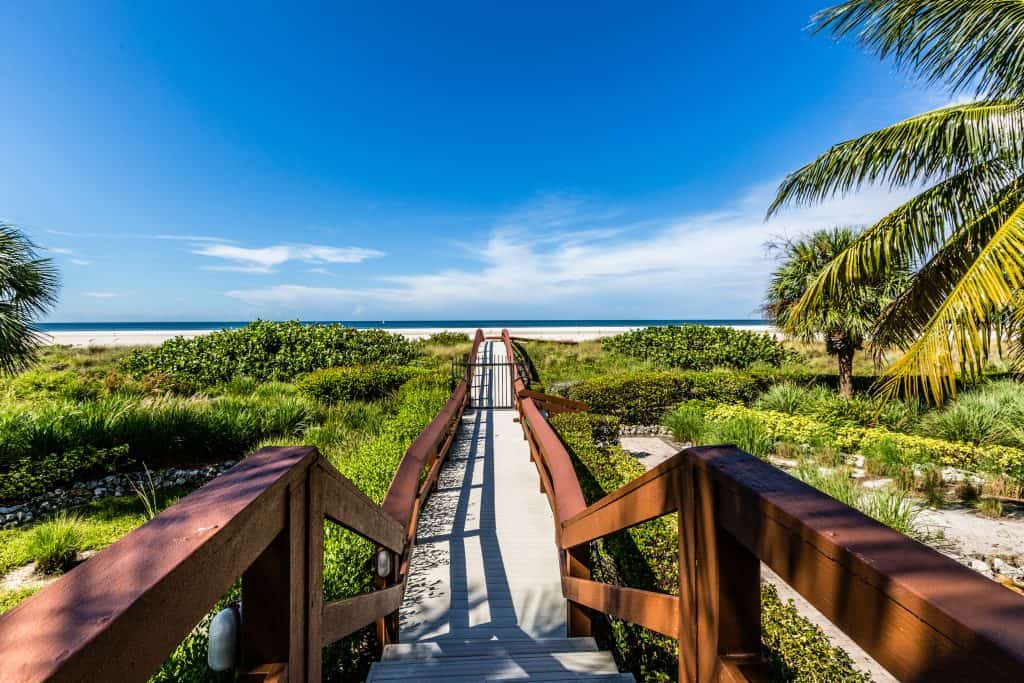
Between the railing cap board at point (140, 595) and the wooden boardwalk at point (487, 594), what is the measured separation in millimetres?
1982

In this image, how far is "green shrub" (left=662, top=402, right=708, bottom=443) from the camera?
9656 millimetres

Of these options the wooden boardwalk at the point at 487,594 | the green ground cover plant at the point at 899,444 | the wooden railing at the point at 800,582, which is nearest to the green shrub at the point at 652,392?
the green ground cover plant at the point at 899,444

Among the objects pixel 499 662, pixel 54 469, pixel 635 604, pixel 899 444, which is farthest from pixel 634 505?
pixel 54 469

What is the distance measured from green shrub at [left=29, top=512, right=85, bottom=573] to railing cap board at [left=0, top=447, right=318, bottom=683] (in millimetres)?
6358

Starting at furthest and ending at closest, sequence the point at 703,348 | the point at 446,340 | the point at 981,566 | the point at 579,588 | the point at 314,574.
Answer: the point at 446,340 → the point at 703,348 → the point at 981,566 → the point at 579,588 → the point at 314,574

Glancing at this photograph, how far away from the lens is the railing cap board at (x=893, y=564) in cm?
52

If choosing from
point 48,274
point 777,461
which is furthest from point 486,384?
point 48,274

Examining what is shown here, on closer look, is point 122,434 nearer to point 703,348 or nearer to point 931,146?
point 931,146

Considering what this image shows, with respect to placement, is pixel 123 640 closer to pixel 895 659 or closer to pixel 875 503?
pixel 895 659

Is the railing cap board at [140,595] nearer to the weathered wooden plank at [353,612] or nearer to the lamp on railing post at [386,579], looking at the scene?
the weathered wooden plank at [353,612]

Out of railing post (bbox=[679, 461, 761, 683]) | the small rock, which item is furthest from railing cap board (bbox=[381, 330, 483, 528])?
the small rock

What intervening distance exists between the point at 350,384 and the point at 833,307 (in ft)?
42.6

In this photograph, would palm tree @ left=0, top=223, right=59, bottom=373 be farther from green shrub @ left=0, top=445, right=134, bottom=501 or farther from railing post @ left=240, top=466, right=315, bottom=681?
railing post @ left=240, top=466, right=315, bottom=681

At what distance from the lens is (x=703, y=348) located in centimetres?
2028
